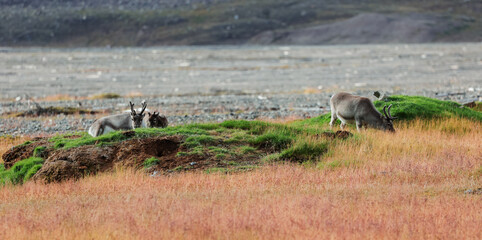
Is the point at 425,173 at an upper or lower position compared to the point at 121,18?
lower

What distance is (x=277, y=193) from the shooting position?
12086mm

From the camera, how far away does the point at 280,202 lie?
11.2 metres

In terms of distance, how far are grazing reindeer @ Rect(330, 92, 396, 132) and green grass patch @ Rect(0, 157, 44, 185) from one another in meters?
8.93

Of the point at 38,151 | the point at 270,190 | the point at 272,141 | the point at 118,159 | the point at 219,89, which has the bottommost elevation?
the point at 219,89

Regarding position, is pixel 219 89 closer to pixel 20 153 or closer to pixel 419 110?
pixel 419 110

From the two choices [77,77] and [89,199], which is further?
[77,77]

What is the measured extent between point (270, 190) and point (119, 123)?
7570 millimetres

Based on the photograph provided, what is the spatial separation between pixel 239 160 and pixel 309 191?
11.3ft

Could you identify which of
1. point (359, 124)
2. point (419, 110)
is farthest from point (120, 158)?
point (419, 110)

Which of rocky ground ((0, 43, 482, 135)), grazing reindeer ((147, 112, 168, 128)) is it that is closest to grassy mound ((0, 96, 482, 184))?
grazing reindeer ((147, 112, 168, 128))

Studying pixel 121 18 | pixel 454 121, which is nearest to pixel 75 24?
pixel 121 18

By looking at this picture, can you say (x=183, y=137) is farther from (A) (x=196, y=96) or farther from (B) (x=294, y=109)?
(A) (x=196, y=96)

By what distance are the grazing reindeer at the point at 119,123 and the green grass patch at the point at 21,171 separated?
2.92 metres

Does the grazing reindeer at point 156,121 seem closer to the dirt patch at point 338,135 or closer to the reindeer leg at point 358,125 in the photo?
the dirt patch at point 338,135
